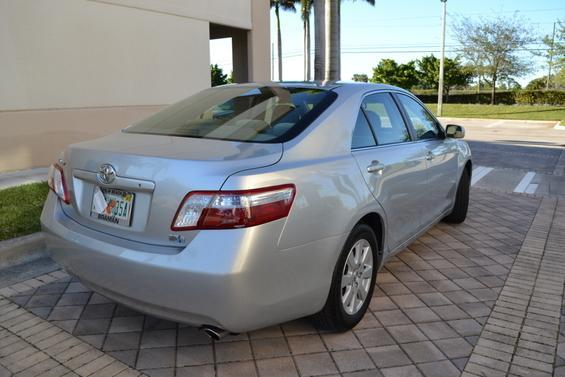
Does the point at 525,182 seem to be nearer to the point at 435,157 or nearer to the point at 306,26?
the point at 435,157

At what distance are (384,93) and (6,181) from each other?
18.7 ft

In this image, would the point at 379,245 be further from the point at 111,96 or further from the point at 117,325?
the point at 111,96

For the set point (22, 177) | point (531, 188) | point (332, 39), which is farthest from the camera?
point (332, 39)

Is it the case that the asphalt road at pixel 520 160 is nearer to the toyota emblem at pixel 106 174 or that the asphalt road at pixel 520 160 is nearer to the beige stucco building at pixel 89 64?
the beige stucco building at pixel 89 64

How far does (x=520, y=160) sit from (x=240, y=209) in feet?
35.5

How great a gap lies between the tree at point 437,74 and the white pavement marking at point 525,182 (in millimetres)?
35845

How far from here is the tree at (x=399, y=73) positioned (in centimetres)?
5175

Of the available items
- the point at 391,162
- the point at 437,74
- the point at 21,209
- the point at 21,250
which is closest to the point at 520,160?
the point at 391,162

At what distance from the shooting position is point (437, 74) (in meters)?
49.8

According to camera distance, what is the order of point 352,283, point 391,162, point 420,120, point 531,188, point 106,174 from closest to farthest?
point 106,174
point 352,283
point 391,162
point 420,120
point 531,188

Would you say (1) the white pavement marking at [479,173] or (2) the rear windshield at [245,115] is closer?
(2) the rear windshield at [245,115]

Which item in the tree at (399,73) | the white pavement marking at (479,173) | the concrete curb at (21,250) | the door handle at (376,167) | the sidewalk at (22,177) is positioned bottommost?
the white pavement marking at (479,173)

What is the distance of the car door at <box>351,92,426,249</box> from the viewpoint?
3.15 metres

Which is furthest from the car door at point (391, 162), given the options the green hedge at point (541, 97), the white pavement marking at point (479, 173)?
the green hedge at point (541, 97)
